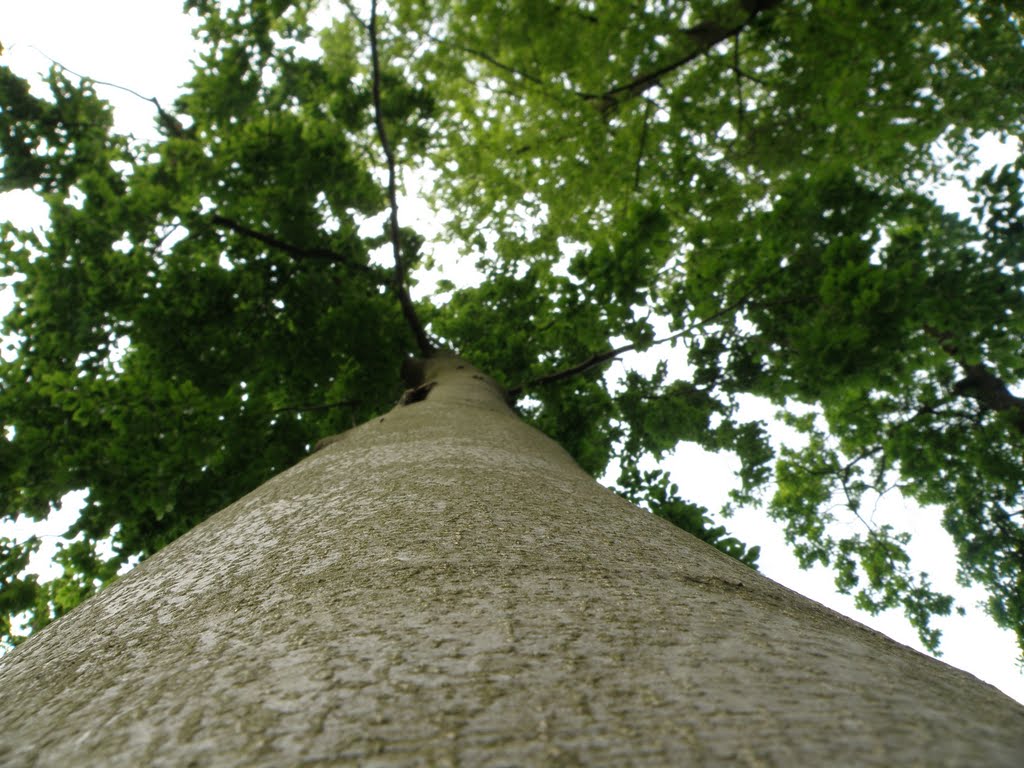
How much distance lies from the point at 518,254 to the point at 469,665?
7.78 meters

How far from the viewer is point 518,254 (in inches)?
321

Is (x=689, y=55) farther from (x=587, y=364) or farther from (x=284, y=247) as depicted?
(x=284, y=247)

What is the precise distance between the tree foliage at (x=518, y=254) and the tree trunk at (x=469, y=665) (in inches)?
138

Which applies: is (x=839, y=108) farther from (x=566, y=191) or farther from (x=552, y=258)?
(x=552, y=258)

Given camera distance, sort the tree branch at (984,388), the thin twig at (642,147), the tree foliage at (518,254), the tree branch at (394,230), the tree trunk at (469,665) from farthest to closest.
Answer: the tree branch at (984,388), the thin twig at (642,147), the tree branch at (394,230), the tree foliage at (518,254), the tree trunk at (469,665)

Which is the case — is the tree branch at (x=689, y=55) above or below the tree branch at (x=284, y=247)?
above

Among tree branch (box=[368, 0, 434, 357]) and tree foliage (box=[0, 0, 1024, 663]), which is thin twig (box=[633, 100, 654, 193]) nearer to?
tree foliage (box=[0, 0, 1024, 663])

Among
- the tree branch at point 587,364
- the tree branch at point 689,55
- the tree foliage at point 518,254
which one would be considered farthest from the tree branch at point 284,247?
the tree branch at point 689,55

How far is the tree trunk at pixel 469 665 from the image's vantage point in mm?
538

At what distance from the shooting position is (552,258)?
859 cm

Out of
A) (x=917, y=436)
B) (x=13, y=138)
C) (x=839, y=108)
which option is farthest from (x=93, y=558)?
(x=917, y=436)

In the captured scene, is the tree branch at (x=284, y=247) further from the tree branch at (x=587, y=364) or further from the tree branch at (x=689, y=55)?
the tree branch at (x=689, y=55)

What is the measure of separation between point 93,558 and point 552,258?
20.9ft

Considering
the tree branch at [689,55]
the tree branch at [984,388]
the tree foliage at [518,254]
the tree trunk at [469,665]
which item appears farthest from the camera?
the tree branch at [984,388]
